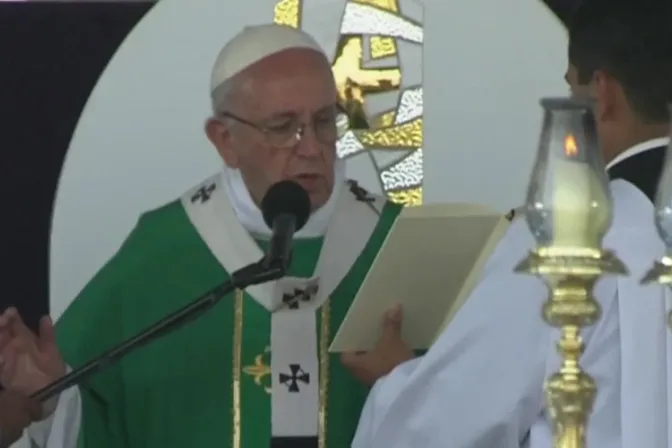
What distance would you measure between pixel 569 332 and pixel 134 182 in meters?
2.35

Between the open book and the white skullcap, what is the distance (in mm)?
808

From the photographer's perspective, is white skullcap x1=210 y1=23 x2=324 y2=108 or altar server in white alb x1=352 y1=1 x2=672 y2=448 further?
white skullcap x1=210 y1=23 x2=324 y2=108

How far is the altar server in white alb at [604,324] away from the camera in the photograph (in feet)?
7.30

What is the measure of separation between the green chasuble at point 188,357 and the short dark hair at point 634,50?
1172mm

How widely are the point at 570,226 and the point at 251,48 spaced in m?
1.76

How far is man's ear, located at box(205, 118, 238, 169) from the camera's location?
11.0ft

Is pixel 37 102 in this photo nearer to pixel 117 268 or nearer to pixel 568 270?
pixel 117 268

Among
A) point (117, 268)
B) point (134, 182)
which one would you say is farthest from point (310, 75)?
point (134, 182)

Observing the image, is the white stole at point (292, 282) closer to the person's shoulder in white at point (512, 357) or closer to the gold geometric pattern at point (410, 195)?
the gold geometric pattern at point (410, 195)

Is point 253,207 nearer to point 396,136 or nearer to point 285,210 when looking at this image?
point 396,136

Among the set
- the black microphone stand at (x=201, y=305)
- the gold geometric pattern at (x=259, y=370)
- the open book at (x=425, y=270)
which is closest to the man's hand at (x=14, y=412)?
the black microphone stand at (x=201, y=305)

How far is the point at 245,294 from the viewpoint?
3.39 metres

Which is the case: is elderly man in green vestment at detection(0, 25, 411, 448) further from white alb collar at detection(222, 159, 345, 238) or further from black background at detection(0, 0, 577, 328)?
black background at detection(0, 0, 577, 328)

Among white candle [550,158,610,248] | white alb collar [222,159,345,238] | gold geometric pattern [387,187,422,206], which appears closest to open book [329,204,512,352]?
white alb collar [222,159,345,238]
